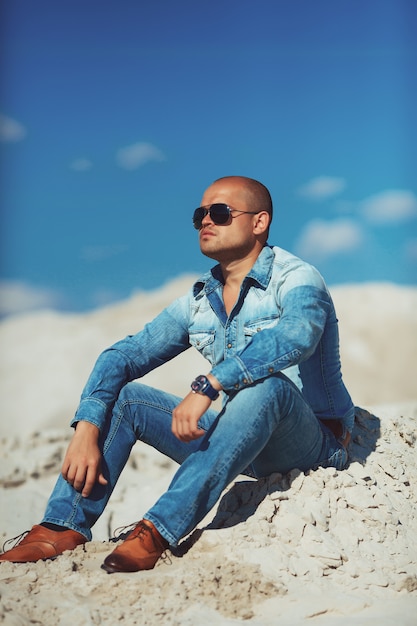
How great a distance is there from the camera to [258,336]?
9.64ft

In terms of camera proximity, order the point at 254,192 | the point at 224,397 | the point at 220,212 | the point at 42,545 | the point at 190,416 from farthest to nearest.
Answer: the point at 254,192, the point at 220,212, the point at 224,397, the point at 42,545, the point at 190,416

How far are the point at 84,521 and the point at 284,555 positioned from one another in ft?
2.68

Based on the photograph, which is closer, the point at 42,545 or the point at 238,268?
the point at 42,545

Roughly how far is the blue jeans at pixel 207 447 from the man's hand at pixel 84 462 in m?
0.05

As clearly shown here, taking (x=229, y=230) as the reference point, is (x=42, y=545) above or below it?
below

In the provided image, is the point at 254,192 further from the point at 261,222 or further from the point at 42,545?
the point at 42,545

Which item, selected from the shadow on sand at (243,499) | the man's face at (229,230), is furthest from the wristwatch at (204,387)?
the man's face at (229,230)

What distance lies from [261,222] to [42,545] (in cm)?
162

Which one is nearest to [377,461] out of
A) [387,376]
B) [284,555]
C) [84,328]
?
[284,555]

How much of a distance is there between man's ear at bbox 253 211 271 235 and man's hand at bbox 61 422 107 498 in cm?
110

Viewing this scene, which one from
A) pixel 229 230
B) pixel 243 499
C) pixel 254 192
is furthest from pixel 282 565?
pixel 254 192

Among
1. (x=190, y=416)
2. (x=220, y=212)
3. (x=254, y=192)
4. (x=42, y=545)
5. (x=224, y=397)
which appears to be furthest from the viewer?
(x=254, y=192)

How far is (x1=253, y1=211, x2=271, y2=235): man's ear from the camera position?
3.45 m

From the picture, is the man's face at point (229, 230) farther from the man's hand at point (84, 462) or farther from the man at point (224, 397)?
the man's hand at point (84, 462)
